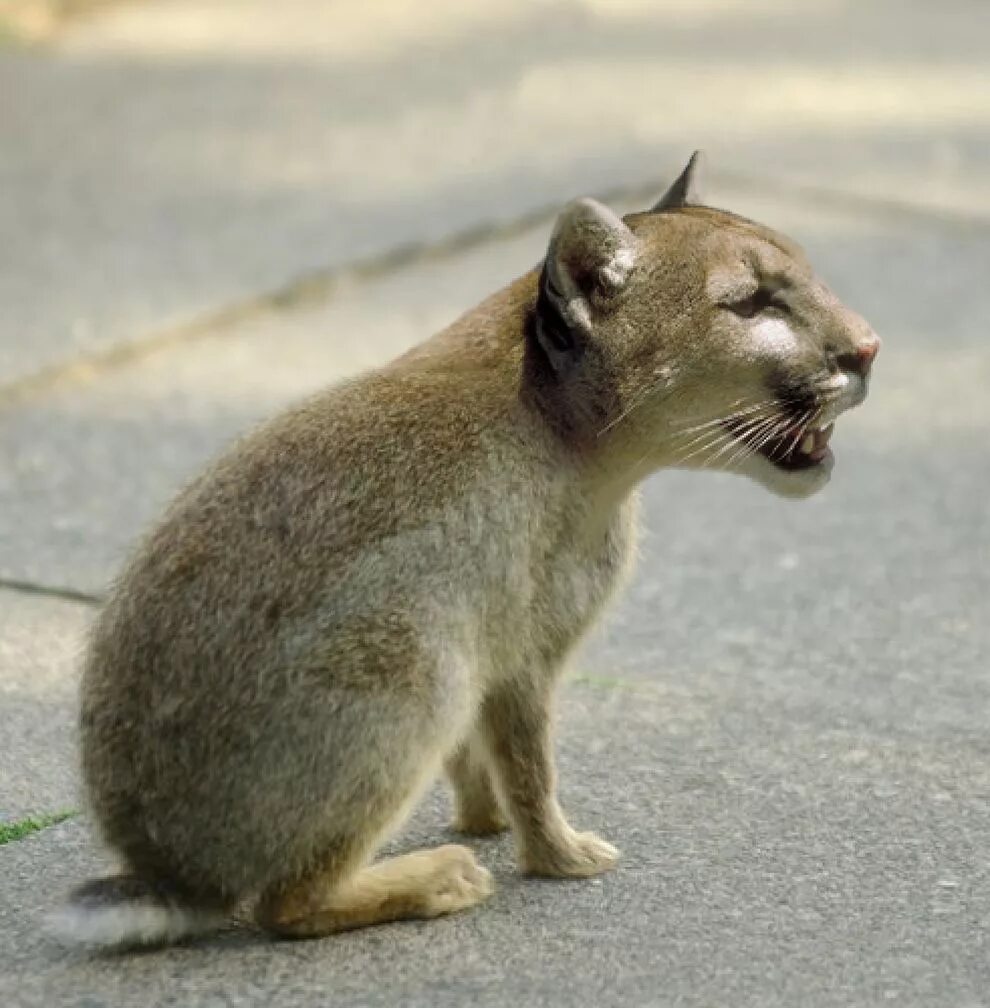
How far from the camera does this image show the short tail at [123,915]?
3535 mm

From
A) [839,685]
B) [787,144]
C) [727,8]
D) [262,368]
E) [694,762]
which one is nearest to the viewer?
[694,762]

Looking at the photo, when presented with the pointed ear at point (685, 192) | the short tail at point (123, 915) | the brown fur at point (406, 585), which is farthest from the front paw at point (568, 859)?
the pointed ear at point (685, 192)

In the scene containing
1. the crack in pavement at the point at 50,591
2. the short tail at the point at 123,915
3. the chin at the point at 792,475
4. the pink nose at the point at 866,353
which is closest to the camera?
the short tail at the point at 123,915

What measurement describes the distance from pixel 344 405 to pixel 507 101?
18.0ft

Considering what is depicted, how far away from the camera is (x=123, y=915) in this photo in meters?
3.54

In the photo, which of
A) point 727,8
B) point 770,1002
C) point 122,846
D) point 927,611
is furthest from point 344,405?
point 727,8

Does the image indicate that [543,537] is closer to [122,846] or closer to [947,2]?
[122,846]

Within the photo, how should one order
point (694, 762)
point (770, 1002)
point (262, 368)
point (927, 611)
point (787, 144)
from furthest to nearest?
point (787, 144), point (262, 368), point (927, 611), point (694, 762), point (770, 1002)

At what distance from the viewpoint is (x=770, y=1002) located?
11.6 ft

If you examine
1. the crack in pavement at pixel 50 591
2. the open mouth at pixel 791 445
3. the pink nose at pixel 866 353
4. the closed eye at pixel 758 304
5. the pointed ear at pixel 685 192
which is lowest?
the crack in pavement at pixel 50 591

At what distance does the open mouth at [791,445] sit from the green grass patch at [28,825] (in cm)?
136

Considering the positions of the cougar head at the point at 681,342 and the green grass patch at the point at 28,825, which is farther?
the green grass patch at the point at 28,825

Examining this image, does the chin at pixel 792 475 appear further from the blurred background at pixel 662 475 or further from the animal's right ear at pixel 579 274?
the blurred background at pixel 662 475

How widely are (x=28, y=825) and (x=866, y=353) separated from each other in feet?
5.43
